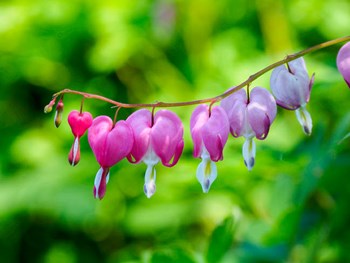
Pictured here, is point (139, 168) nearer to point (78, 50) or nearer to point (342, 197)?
point (78, 50)

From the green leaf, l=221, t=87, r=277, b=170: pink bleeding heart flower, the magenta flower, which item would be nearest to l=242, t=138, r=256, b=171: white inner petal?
l=221, t=87, r=277, b=170: pink bleeding heart flower

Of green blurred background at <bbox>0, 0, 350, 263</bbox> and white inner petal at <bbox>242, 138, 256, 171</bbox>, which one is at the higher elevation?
white inner petal at <bbox>242, 138, 256, 171</bbox>

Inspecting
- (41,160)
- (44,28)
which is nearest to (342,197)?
(41,160)

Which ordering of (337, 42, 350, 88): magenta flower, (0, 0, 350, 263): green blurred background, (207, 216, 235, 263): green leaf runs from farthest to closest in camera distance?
(0, 0, 350, 263): green blurred background
(207, 216, 235, 263): green leaf
(337, 42, 350, 88): magenta flower

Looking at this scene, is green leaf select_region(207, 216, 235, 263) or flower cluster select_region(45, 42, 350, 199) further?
green leaf select_region(207, 216, 235, 263)

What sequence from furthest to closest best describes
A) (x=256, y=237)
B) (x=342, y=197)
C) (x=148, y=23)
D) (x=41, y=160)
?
(x=148, y=23) < (x=41, y=160) < (x=256, y=237) < (x=342, y=197)

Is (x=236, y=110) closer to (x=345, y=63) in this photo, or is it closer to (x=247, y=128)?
(x=247, y=128)

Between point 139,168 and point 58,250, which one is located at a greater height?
point 139,168

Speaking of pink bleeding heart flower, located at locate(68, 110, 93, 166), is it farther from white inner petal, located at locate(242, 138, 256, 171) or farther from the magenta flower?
the magenta flower

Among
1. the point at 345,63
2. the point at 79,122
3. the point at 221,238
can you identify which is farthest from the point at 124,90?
the point at 345,63
